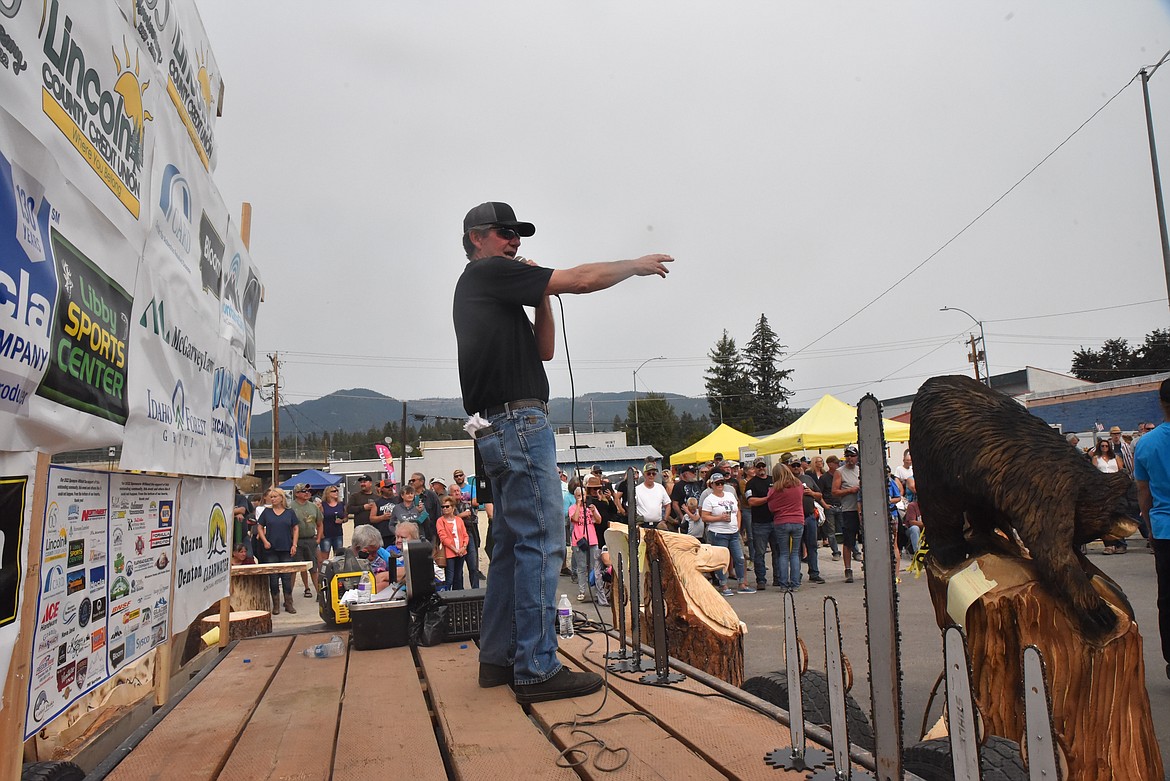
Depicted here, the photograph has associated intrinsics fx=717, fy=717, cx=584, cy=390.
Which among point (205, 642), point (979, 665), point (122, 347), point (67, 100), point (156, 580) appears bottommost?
point (205, 642)

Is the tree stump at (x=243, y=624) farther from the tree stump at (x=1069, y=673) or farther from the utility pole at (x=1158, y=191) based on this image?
the utility pole at (x=1158, y=191)

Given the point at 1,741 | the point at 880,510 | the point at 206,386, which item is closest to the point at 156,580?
the point at 206,386

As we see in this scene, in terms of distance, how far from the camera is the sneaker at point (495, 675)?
286 cm

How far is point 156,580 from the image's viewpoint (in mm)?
3148

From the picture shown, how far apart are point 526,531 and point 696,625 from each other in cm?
182

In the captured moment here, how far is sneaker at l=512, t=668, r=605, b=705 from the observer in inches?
102

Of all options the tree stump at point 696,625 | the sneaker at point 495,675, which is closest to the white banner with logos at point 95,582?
the sneaker at point 495,675

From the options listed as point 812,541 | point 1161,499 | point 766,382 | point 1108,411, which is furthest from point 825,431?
point 766,382

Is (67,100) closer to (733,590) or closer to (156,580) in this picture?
(156,580)

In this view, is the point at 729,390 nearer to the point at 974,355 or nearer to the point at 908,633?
the point at 974,355

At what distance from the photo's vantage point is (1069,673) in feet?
6.23

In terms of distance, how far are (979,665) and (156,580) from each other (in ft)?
10.5

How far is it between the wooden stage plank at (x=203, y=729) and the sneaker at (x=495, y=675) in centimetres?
86

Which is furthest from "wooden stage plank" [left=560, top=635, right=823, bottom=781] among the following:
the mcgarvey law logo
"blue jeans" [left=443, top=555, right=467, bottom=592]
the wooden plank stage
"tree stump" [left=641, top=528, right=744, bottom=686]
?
"blue jeans" [left=443, top=555, right=467, bottom=592]
